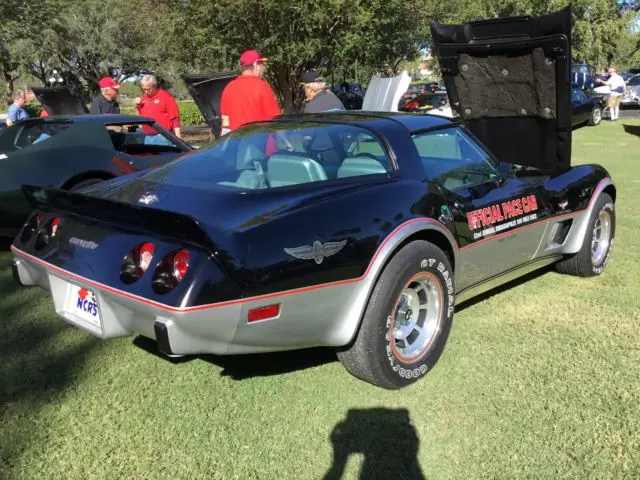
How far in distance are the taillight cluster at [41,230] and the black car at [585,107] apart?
15981 mm

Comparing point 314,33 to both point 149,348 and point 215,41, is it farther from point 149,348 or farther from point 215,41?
point 149,348

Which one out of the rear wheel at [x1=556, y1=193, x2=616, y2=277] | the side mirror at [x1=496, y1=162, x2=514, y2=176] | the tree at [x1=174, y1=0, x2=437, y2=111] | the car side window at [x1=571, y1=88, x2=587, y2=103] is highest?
the tree at [x1=174, y1=0, x2=437, y2=111]

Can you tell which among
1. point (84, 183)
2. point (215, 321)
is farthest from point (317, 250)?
point (84, 183)

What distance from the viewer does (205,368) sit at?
323 centimetres

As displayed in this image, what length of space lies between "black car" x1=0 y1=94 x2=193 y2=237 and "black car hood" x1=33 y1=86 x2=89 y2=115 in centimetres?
431

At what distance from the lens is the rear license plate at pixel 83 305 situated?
2.61 metres

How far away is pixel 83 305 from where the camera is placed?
269 cm

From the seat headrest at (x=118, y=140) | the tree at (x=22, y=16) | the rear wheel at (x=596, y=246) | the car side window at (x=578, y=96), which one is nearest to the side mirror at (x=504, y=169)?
the rear wheel at (x=596, y=246)

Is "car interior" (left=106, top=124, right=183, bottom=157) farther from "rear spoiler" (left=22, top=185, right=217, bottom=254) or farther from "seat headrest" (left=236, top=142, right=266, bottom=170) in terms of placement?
"rear spoiler" (left=22, top=185, right=217, bottom=254)

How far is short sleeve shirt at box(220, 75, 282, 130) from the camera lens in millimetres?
5688

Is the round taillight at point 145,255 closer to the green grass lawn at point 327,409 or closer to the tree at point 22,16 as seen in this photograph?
the green grass lawn at point 327,409

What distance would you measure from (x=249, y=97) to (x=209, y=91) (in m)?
A: 4.47

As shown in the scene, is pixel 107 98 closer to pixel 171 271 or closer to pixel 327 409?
pixel 171 271

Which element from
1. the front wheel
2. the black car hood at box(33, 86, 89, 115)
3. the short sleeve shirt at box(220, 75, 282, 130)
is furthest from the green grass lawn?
the black car hood at box(33, 86, 89, 115)
